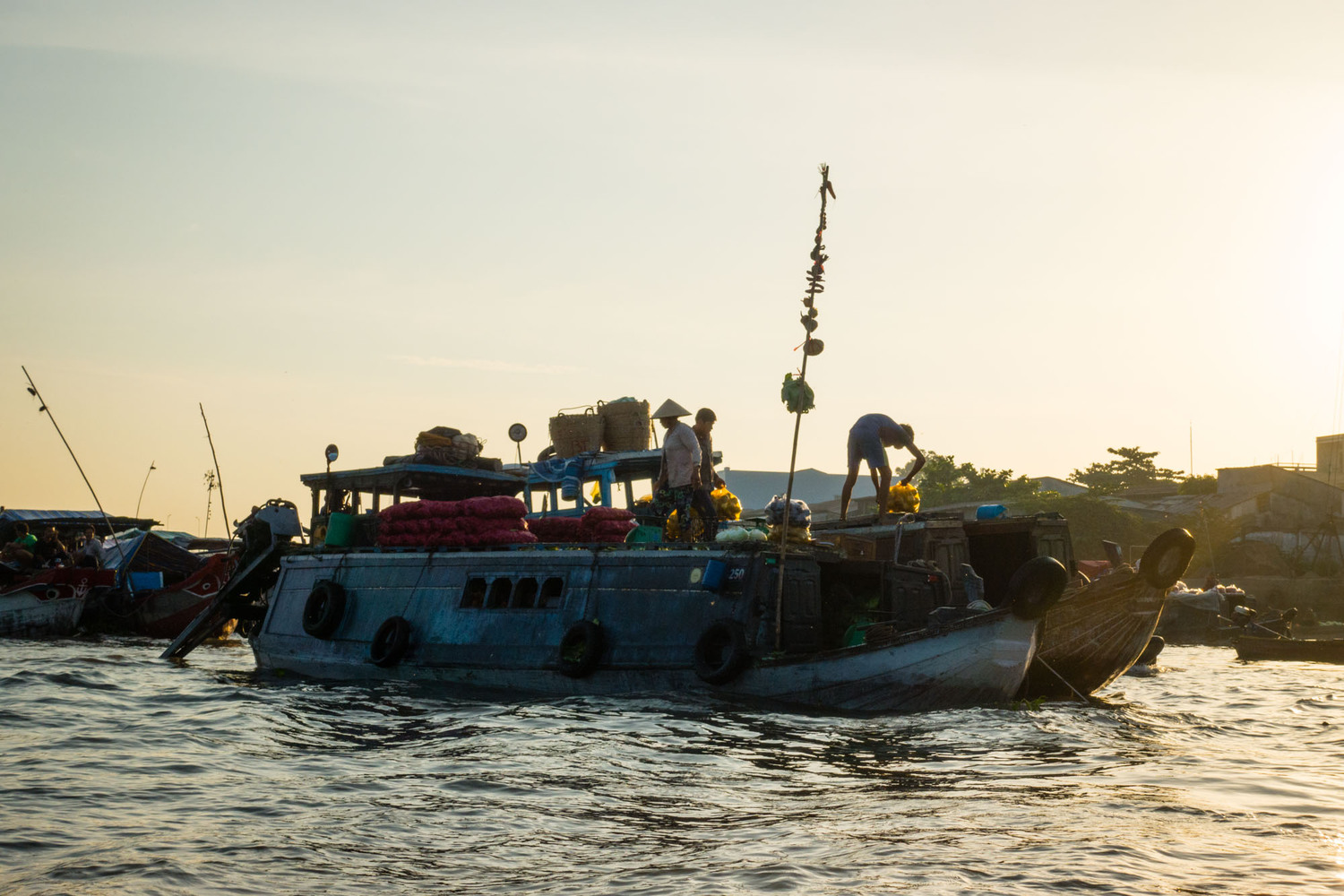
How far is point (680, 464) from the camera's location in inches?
539

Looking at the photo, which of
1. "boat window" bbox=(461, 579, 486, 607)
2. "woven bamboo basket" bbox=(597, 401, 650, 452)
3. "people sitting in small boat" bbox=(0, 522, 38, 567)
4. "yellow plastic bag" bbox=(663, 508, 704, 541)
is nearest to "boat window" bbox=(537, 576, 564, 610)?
"boat window" bbox=(461, 579, 486, 607)

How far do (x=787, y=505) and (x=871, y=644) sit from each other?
151cm

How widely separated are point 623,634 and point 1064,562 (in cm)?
542

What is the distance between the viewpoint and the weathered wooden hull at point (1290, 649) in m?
22.2

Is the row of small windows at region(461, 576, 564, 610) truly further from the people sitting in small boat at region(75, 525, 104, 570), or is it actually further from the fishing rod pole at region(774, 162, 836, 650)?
the people sitting in small boat at region(75, 525, 104, 570)

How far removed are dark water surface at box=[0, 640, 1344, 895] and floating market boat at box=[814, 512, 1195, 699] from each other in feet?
1.46

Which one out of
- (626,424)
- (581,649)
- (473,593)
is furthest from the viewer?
(626,424)

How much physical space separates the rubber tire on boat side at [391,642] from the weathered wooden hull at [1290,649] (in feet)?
57.5

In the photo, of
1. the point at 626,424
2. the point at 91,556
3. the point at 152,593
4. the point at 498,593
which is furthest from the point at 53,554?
the point at 498,593

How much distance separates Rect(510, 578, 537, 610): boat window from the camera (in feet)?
46.5

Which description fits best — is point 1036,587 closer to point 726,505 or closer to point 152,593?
point 726,505

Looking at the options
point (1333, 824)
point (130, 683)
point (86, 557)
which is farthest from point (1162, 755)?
point (86, 557)

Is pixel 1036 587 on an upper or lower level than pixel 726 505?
lower

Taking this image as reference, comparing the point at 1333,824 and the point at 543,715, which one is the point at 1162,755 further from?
the point at 543,715
